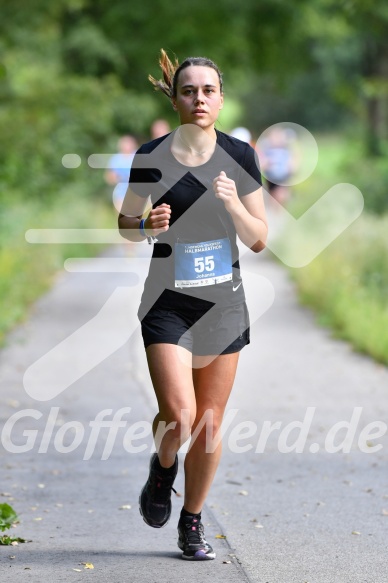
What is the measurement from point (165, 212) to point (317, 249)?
12.6 m

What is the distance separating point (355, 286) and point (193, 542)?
30.3 ft

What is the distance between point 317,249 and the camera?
17.6 metres

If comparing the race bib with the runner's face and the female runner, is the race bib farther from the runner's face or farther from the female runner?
the runner's face

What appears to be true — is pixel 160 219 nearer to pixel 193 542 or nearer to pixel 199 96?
pixel 199 96

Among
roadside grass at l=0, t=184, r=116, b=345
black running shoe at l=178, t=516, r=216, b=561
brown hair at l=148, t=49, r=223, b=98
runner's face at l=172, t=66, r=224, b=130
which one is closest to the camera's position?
runner's face at l=172, t=66, r=224, b=130

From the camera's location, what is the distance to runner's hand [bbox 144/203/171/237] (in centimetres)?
518

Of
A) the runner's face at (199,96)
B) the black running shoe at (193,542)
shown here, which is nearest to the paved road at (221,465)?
the black running shoe at (193,542)

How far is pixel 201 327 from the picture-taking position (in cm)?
546

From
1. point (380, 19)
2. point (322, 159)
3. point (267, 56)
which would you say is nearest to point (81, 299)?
point (380, 19)

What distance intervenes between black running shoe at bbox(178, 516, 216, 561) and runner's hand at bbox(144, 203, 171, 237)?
1296mm

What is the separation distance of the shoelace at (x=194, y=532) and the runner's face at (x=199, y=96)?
1684 millimetres

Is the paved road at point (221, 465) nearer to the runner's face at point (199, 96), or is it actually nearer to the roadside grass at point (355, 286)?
the roadside grass at point (355, 286)

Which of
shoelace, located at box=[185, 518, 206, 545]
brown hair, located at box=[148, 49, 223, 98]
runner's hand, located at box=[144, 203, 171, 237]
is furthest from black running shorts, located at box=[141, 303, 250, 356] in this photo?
brown hair, located at box=[148, 49, 223, 98]

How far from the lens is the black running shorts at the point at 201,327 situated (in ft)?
17.7
